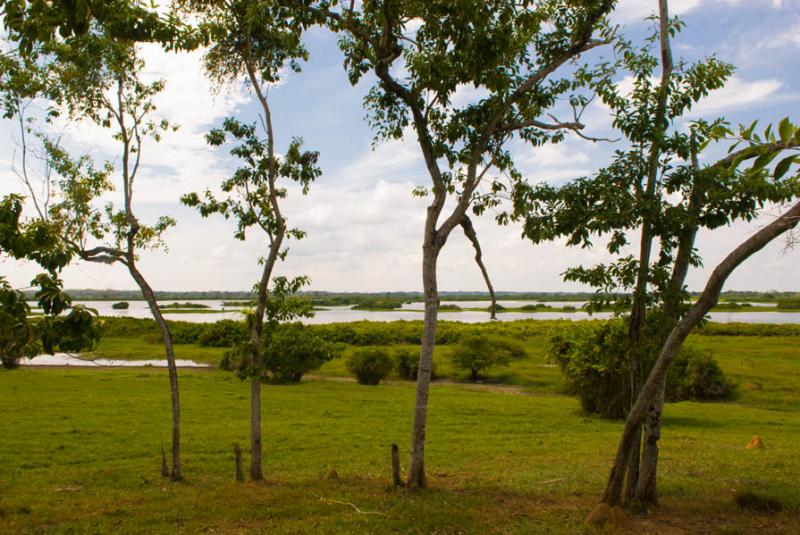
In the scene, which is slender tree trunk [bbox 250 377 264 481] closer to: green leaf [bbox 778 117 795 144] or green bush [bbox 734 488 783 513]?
green bush [bbox 734 488 783 513]

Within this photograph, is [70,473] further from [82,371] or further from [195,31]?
[82,371]

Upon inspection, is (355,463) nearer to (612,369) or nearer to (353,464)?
(353,464)

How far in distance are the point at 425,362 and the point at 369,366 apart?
2286cm

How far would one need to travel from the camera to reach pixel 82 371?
114 ft

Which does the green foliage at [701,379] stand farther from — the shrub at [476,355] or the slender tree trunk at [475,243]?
the slender tree trunk at [475,243]

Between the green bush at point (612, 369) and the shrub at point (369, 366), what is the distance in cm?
1015

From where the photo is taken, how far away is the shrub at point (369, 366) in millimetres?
31812

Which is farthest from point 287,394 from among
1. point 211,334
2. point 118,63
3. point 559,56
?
point 211,334

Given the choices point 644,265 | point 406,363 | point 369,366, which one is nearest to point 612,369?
point 644,265

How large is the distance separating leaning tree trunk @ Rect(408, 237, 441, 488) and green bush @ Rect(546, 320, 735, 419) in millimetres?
2594

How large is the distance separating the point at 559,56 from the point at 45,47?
331 inches

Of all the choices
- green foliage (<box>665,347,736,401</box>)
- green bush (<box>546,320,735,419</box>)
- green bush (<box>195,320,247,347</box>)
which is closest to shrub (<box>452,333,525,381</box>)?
green bush (<box>546,320,735,419</box>)

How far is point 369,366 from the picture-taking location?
3177cm

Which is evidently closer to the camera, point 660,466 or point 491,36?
point 491,36
